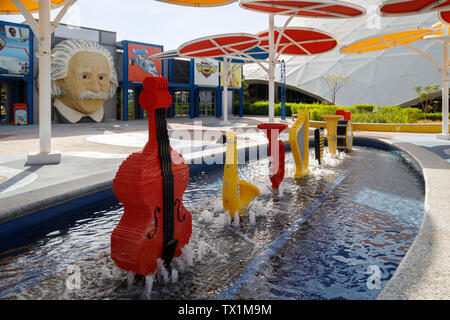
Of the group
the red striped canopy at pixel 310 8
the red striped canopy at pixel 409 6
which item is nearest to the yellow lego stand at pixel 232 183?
the red striped canopy at pixel 310 8

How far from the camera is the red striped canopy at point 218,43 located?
50.9 feet

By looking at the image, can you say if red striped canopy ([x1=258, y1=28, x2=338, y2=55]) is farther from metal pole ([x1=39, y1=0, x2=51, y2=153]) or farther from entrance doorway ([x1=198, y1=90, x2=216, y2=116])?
entrance doorway ([x1=198, y1=90, x2=216, y2=116])

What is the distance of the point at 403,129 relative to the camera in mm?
19562

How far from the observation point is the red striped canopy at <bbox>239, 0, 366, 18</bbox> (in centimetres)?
1097

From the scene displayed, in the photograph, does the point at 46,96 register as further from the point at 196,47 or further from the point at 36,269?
the point at 196,47

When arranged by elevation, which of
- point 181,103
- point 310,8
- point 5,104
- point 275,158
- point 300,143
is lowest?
point 275,158

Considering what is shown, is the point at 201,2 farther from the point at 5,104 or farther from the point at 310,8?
the point at 5,104

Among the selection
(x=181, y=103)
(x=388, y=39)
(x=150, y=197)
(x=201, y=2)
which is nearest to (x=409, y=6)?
(x=388, y=39)

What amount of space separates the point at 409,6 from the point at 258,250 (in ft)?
35.2

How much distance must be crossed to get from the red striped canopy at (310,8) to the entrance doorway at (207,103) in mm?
23073

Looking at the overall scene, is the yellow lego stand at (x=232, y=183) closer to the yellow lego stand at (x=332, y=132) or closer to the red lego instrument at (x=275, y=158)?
the red lego instrument at (x=275, y=158)

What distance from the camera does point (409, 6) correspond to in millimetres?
11102
